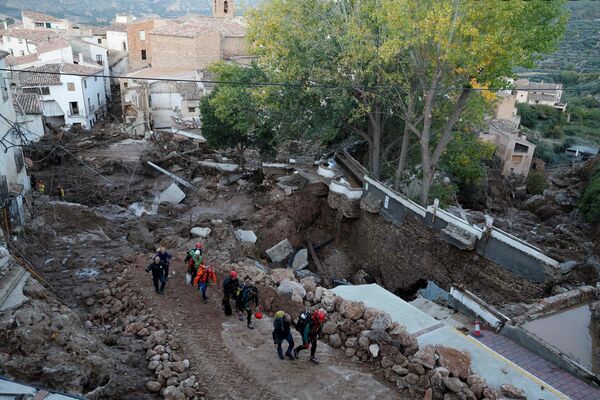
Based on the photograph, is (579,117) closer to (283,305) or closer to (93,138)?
(93,138)

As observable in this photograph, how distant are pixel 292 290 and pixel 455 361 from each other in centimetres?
416

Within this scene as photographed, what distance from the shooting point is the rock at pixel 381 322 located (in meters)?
9.85

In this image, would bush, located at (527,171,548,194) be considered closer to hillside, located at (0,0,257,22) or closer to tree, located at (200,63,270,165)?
tree, located at (200,63,270,165)

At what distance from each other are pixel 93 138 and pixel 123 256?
23487 millimetres

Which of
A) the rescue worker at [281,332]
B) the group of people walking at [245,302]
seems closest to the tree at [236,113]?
the group of people walking at [245,302]

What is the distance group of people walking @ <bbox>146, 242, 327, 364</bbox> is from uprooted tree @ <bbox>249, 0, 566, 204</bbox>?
8864 mm

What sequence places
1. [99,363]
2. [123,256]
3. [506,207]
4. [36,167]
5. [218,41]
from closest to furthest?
1. [99,363]
2. [123,256]
3. [36,167]
4. [506,207]
5. [218,41]

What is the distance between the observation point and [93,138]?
34219 mm

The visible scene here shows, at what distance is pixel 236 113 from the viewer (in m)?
23.3

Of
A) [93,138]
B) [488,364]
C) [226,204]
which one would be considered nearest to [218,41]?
[93,138]

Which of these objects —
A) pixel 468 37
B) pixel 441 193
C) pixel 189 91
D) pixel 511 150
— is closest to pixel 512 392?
pixel 468 37

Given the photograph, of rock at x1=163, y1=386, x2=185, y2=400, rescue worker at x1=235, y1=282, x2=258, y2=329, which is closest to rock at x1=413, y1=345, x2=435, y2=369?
rescue worker at x1=235, y1=282, x2=258, y2=329

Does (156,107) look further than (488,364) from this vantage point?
Yes

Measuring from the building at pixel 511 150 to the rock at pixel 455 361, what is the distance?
32.6m
